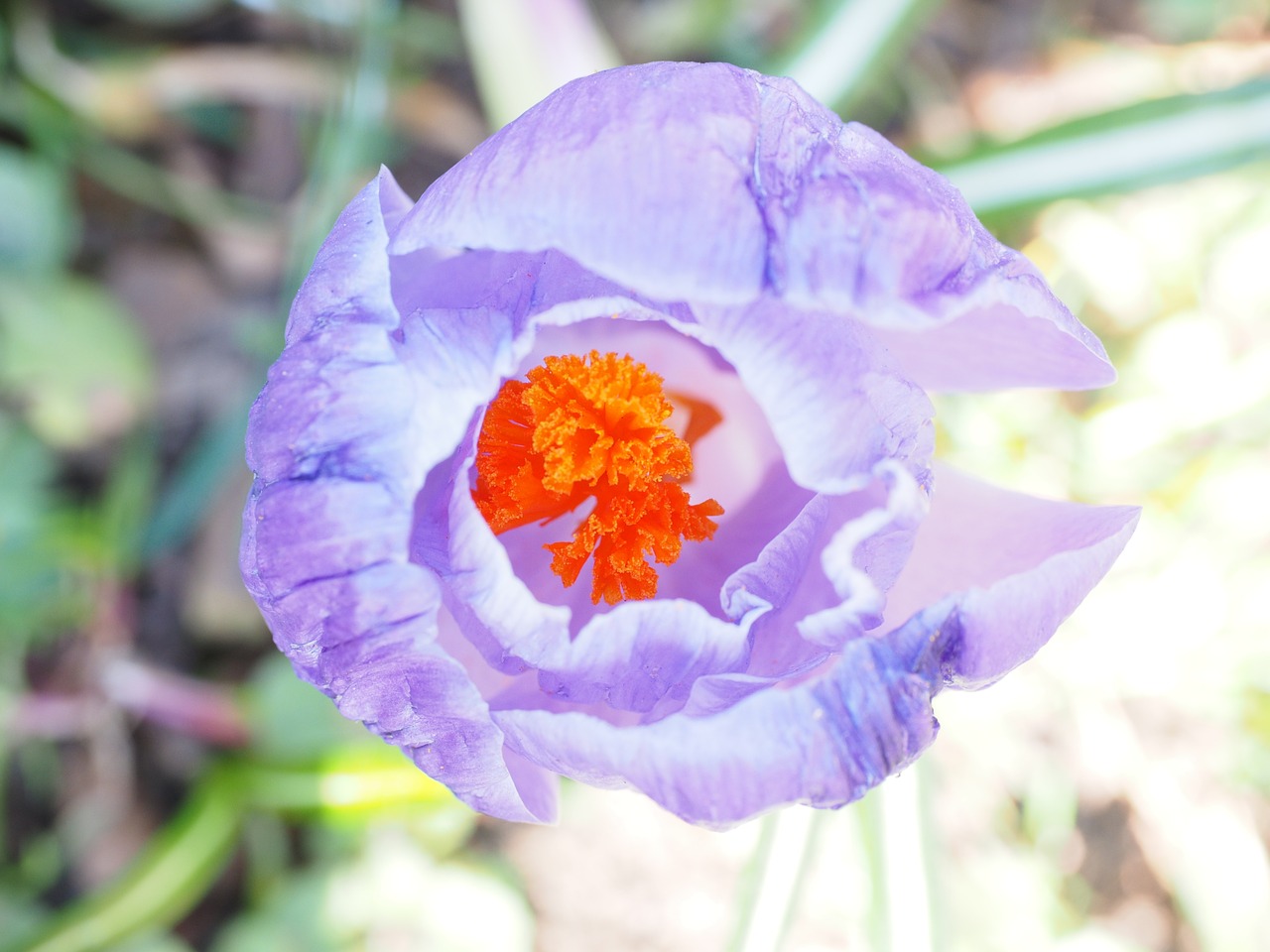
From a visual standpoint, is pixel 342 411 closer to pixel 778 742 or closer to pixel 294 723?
pixel 778 742

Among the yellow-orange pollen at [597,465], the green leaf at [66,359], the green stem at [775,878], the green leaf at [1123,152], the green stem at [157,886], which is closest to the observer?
the yellow-orange pollen at [597,465]

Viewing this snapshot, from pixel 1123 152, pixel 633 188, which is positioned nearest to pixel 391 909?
pixel 633 188

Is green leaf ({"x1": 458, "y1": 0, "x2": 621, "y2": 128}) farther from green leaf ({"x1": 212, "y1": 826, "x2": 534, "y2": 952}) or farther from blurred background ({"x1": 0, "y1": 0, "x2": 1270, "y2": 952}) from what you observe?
green leaf ({"x1": 212, "y1": 826, "x2": 534, "y2": 952})

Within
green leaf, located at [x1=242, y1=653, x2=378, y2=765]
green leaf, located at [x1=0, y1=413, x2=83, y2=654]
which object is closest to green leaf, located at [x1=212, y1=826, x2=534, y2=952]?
green leaf, located at [x1=242, y1=653, x2=378, y2=765]

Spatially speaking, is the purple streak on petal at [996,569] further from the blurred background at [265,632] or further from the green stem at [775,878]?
the blurred background at [265,632]

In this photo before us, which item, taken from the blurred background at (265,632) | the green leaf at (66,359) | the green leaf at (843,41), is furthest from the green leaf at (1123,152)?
the green leaf at (66,359)

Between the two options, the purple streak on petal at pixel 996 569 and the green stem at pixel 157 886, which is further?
the green stem at pixel 157 886

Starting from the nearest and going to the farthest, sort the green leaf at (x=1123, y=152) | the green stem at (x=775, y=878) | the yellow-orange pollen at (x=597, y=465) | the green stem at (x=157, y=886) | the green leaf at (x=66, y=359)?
the yellow-orange pollen at (x=597, y=465) < the green stem at (x=775, y=878) < the green leaf at (x=1123, y=152) < the green stem at (x=157, y=886) < the green leaf at (x=66, y=359)

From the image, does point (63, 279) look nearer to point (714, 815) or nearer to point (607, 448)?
point (607, 448)
